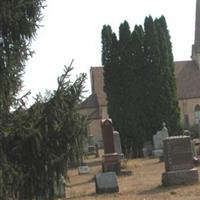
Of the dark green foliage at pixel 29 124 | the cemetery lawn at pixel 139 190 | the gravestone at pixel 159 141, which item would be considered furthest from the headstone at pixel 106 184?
the gravestone at pixel 159 141

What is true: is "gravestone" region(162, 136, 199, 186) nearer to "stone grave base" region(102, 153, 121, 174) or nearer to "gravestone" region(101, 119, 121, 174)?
"gravestone" region(101, 119, 121, 174)

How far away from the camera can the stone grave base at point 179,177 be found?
16500mm

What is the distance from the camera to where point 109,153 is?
76.8 ft

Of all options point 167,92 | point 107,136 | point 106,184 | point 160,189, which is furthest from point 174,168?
point 167,92

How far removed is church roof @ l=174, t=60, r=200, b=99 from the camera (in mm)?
64938

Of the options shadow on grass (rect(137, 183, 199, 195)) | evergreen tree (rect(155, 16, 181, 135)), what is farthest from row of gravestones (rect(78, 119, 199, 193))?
evergreen tree (rect(155, 16, 181, 135))

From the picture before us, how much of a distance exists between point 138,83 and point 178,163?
20.3 meters

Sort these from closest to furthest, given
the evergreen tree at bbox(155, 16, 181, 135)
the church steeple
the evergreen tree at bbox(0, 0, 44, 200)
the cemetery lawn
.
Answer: the evergreen tree at bbox(0, 0, 44, 200) → the cemetery lawn → the evergreen tree at bbox(155, 16, 181, 135) → the church steeple

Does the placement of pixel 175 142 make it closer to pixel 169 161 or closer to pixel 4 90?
pixel 169 161

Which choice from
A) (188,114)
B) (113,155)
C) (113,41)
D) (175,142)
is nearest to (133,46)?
(113,41)

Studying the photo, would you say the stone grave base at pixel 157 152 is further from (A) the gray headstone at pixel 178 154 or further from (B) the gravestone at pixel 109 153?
(A) the gray headstone at pixel 178 154

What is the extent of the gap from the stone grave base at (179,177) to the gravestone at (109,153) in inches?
222

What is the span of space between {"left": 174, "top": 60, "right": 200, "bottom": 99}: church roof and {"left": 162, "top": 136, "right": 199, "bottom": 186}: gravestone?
48160mm

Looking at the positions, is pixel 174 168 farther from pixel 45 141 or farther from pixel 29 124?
pixel 29 124
